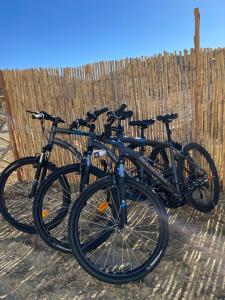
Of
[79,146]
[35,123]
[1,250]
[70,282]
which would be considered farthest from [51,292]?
[35,123]

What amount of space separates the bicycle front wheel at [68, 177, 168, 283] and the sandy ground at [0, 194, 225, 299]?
0.15m

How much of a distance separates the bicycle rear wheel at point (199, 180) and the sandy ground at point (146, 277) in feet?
0.86

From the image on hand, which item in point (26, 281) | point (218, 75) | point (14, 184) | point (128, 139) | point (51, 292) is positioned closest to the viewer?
point (51, 292)

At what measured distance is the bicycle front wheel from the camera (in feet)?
9.13

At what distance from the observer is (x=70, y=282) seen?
9.58 feet

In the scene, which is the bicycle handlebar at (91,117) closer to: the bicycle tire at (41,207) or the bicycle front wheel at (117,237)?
the bicycle tire at (41,207)

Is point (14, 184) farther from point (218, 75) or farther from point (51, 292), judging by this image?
point (218, 75)

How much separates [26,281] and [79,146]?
106 inches

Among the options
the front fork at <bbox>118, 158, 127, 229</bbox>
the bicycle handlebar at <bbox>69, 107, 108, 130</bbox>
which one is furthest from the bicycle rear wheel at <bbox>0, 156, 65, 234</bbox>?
the front fork at <bbox>118, 158, 127, 229</bbox>

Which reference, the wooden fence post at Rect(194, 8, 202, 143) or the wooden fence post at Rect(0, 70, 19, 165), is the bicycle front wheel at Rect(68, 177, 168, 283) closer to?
the wooden fence post at Rect(194, 8, 202, 143)

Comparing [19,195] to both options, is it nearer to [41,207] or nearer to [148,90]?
[41,207]

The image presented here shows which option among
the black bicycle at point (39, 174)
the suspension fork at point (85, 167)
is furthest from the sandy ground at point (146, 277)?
the suspension fork at point (85, 167)

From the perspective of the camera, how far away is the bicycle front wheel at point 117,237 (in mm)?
2783

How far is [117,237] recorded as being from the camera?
3660 mm
